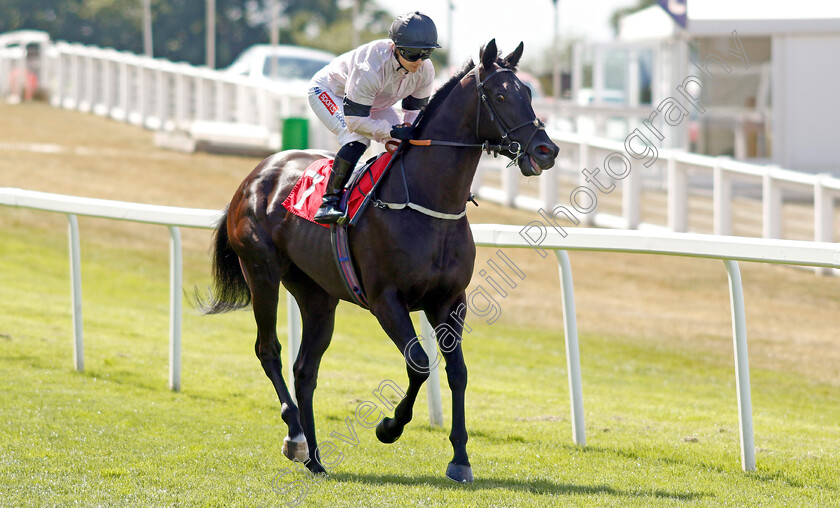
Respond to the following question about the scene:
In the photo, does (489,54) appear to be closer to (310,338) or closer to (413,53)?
(413,53)

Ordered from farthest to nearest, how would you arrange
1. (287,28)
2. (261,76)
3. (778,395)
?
(287,28) < (261,76) < (778,395)

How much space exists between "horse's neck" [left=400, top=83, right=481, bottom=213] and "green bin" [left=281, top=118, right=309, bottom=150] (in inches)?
502

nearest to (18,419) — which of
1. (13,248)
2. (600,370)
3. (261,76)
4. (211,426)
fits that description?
(211,426)

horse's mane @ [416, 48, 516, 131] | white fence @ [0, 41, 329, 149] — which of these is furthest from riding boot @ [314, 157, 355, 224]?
white fence @ [0, 41, 329, 149]

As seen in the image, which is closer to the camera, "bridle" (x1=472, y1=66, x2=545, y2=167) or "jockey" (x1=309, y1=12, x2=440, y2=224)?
"bridle" (x1=472, y1=66, x2=545, y2=167)

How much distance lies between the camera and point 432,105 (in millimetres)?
4539

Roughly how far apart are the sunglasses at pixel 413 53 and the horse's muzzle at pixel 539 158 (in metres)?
0.70

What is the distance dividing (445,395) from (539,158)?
307 centimetres

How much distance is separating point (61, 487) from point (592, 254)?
9803mm

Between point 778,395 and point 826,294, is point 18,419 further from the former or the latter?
point 826,294

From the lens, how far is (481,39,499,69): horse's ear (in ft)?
14.1

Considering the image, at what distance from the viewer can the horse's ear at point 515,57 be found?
434 cm

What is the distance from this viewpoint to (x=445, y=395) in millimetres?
6883

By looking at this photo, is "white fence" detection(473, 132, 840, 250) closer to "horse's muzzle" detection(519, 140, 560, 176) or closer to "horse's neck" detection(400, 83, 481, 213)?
"horse's neck" detection(400, 83, 481, 213)
